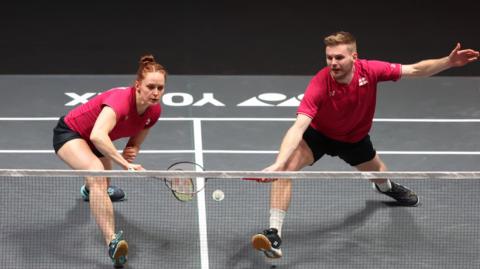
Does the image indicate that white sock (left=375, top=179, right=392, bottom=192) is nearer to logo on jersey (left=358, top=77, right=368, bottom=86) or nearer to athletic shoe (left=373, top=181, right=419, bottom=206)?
athletic shoe (left=373, top=181, right=419, bottom=206)

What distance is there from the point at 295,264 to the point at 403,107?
3.88m

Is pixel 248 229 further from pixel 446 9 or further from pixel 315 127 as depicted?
pixel 446 9

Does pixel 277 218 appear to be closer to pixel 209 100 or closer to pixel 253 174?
pixel 253 174

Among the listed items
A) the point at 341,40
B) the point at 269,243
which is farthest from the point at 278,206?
the point at 341,40

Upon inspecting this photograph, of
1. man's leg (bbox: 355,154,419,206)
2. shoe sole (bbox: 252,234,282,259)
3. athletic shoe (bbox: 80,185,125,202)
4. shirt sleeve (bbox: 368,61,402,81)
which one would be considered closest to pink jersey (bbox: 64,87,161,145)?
athletic shoe (bbox: 80,185,125,202)

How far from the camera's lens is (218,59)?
13023mm

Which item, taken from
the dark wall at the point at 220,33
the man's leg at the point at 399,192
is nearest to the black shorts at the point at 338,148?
the man's leg at the point at 399,192

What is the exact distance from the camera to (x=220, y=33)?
1366cm

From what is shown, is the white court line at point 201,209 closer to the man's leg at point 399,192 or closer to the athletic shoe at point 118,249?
the athletic shoe at point 118,249

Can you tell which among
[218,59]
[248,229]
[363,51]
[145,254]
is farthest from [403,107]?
[145,254]

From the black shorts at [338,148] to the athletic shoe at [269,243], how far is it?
0.93 meters

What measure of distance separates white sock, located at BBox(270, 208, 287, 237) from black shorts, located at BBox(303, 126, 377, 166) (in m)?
0.69

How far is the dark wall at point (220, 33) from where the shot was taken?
12891 millimetres

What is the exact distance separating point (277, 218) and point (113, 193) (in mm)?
1638
